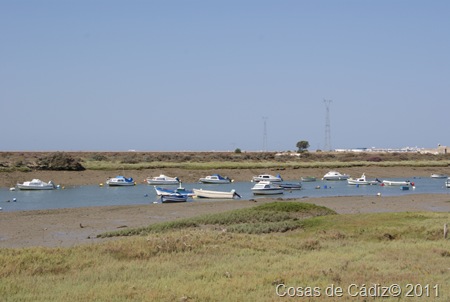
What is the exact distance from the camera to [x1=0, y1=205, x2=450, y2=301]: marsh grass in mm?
14281

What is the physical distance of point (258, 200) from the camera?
185ft

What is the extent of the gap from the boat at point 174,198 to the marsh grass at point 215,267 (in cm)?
3018

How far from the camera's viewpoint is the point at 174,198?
54312mm

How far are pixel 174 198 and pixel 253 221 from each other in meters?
22.7

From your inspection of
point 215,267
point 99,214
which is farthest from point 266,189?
point 215,267

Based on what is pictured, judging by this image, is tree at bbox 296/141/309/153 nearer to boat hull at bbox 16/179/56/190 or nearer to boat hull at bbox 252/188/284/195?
boat hull at bbox 252/188/284/195

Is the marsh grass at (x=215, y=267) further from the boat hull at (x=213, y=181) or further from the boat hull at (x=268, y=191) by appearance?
the boat hull at (x=213, y=181)

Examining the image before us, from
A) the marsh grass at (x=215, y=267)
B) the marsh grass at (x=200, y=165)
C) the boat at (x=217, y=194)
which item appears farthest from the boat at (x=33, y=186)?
the marsh grass at (x=215, y=267)

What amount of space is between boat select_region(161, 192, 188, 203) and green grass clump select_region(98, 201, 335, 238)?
1768 centimetres

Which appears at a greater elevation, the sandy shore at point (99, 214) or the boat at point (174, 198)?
the boat at point (174, 198)

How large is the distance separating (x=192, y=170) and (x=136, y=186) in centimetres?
1610

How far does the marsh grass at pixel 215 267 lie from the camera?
46.9ft

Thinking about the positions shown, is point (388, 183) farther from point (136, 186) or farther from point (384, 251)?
point (384, 251)

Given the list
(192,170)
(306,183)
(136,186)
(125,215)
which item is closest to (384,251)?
(125,215)
